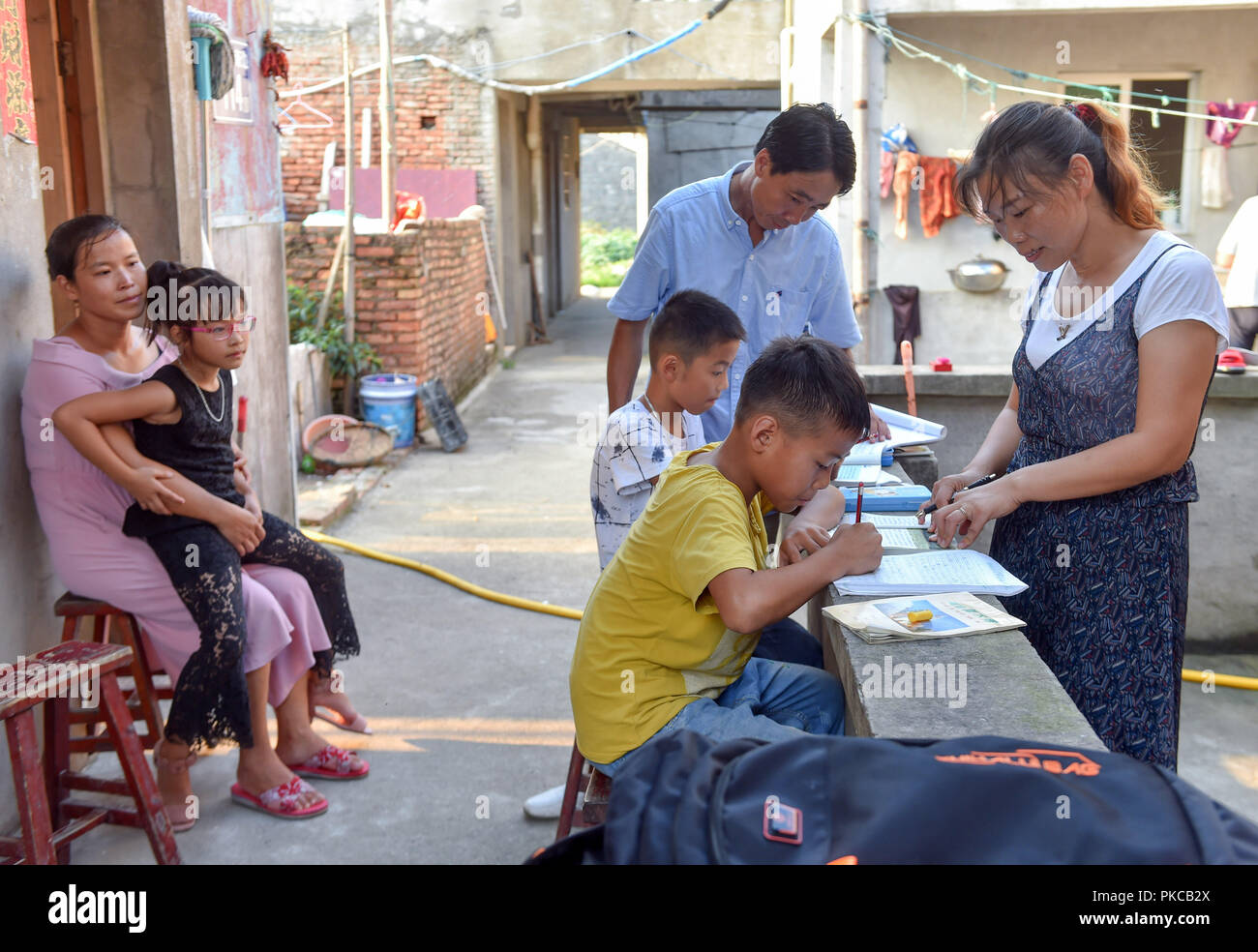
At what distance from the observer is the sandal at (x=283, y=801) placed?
355 cm

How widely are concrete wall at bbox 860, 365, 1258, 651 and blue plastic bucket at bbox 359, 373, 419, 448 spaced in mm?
5010

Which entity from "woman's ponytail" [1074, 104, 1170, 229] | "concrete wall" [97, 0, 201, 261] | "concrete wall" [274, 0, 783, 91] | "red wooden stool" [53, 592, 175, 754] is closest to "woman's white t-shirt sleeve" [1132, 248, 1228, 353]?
"woman's ponytail" [1074, 104, 1170, 229]

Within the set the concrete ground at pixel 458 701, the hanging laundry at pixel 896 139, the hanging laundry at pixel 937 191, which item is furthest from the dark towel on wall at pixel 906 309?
the concrete ground at pixel 458 701

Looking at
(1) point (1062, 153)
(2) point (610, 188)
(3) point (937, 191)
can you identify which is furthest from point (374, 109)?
(2) point (610, 188)

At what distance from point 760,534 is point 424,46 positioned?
11957 millimetres

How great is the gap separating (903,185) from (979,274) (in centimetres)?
99

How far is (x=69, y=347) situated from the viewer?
11.0 ft

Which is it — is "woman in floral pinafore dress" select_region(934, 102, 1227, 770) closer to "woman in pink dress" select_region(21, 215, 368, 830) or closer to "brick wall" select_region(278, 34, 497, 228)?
"woman in pink dress" select_region(21, 215, 368, 830)

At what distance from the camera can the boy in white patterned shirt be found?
288cm

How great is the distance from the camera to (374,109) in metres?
13.2

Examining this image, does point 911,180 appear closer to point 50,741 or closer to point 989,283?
point 989,283

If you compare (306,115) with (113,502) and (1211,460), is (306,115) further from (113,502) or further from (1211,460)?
(1211,460)
